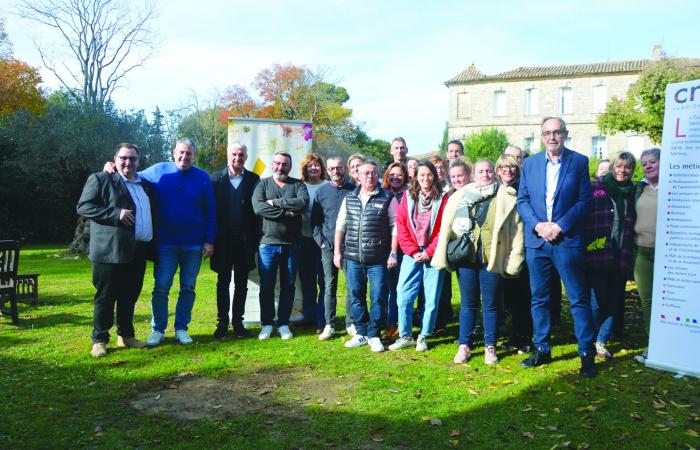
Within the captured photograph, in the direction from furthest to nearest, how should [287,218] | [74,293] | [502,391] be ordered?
[74,293] < [287,218] < [502,391]

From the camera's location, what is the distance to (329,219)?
694 cm

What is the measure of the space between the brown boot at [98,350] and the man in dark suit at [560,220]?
4.51 metres

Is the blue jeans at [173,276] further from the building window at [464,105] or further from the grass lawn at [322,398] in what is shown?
the building window at [464,105]

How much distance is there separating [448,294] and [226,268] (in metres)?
2.85

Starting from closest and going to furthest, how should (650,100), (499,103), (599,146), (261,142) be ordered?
(261,142)
(650,100)
(599,146)
(499,103)

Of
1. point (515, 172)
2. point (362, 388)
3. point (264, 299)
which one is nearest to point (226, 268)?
point (264, 299)

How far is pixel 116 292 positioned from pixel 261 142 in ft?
8.89

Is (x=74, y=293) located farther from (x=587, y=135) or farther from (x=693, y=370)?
(x=587, y=135)

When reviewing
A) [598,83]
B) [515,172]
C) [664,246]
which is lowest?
[664,246]

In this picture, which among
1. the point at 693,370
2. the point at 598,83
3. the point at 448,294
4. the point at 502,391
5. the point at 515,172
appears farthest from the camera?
the point at 598,83

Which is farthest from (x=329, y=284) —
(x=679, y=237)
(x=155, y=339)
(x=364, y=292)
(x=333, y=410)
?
(x=679, y=237)

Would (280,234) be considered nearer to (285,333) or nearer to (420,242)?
(285,333)

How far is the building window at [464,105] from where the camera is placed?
48969 millimetres

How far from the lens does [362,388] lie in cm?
509
